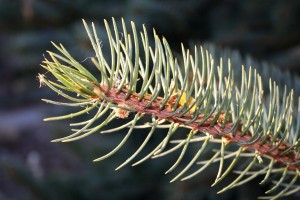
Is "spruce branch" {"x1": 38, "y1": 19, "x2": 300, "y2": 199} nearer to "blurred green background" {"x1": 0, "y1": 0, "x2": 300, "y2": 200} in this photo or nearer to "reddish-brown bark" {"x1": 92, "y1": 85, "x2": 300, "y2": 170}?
"reddish-brown bark" {"x1": 92, "y1": 85, "x2": 300, "y2": 170}

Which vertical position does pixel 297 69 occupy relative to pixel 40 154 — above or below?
above

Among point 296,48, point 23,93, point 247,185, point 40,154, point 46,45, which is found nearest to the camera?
point 247,185

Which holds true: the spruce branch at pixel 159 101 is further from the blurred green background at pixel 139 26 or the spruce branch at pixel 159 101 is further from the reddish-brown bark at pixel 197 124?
A: the blurred green background at pixel 139 26

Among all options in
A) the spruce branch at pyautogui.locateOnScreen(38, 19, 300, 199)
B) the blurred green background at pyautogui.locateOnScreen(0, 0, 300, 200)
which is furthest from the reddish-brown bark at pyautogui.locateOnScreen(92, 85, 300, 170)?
the blurred green background at pyautogui.locateOnScreen(0, 0, 300, 200)

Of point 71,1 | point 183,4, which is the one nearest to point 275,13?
point 183,4

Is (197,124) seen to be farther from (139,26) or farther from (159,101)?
(139,26)

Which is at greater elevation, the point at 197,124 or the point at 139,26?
the point at 139,26

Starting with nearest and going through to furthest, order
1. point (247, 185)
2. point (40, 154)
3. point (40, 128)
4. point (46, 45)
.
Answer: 1. point (247, 185)
2. point (46, 45)
3. point (40, 154)
4. point (40, 128)

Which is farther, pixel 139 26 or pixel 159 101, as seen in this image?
pixel 139 26

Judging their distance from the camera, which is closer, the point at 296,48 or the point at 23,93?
the point at 296,48

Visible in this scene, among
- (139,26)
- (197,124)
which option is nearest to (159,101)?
(197,124)

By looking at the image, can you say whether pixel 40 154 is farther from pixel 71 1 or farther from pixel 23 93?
pixel 71 1
